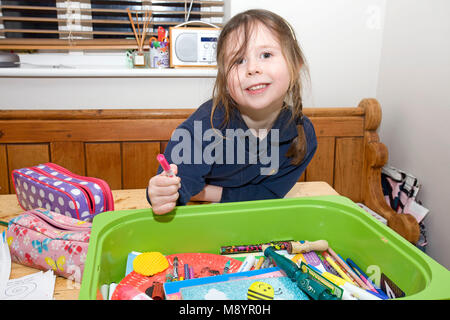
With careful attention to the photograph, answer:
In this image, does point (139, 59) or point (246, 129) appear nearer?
point (246, 129)

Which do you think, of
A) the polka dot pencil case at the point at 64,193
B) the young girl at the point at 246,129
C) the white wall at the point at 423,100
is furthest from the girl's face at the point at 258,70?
the white wall at the point at 423,100

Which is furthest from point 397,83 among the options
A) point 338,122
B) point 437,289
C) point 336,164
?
point 437,289

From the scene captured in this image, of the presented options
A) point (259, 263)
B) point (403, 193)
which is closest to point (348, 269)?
point (259, 263)

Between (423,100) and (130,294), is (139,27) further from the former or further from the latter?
(130,294)

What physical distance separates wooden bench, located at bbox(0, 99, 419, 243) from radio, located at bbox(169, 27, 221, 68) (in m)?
0.22

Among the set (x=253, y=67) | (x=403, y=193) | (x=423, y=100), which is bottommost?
(x=403, y=193)

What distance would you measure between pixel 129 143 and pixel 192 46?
45 cm

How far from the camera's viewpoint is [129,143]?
1396 mm

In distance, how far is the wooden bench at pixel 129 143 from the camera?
1342 mm

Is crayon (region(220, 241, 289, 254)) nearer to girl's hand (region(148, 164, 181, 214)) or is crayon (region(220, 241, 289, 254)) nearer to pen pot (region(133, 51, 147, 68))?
girl's hand (region(148, 164, 181, 214))

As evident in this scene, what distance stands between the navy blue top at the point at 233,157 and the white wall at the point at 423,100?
58cm

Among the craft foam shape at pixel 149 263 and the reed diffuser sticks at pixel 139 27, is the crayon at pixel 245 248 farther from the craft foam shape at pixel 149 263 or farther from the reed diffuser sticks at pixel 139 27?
the reed diffuser sticks at pixel 139 27

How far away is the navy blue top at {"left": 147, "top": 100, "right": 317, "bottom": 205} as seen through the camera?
0.80m

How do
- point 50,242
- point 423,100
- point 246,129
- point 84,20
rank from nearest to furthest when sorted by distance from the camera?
point 50,242
point 246,129
point 423,100
point 84,20
